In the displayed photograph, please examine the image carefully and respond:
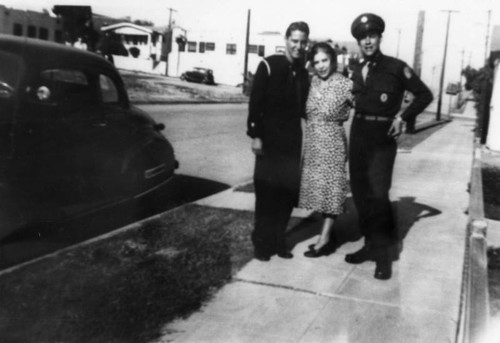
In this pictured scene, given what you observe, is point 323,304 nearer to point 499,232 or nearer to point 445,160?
point 499,232

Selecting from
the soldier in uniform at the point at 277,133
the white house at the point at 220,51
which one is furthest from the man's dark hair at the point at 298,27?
the white house at the point at 220,51

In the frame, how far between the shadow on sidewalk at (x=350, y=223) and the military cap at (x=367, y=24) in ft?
5.97

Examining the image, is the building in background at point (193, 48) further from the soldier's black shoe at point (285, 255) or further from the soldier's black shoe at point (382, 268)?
the soldier's black shoe at point (382, 268)

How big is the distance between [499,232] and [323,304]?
3.74 metres

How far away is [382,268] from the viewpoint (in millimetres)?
4332

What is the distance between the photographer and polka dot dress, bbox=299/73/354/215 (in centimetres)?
448

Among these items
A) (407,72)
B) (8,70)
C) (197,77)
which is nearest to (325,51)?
(407,72)

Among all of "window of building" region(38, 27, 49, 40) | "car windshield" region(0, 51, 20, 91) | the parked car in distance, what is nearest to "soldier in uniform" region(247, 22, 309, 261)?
"car windshield" region(0, 51, 20, 91)

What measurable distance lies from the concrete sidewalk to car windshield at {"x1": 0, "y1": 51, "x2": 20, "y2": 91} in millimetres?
2344

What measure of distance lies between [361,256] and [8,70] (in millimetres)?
3230

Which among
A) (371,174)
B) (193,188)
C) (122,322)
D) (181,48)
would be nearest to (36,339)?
(122,322)

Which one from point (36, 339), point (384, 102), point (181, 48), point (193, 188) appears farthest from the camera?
point (181, 48)

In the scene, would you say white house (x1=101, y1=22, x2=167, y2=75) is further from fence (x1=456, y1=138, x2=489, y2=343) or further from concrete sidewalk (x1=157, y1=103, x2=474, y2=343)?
fence (x1=456, y1=138, x2=489, y2=343)

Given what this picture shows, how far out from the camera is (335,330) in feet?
11.0
